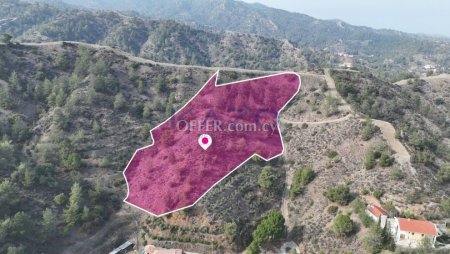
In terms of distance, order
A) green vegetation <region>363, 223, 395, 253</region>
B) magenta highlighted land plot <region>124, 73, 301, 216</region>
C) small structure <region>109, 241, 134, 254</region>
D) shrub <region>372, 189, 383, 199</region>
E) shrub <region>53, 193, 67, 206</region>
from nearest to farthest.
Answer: magenta highlighted land plot <region>124, 73, 301, 216</region> < green vegetation <region>363, 223, 395, 253</region> < shrub <region>372, 189, 383, 199</region> < small structure <region>109, 241, 134, 254</region> < shrub <region>53, 193, 67, 206</region>

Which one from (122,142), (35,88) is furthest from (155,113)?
(35,88)

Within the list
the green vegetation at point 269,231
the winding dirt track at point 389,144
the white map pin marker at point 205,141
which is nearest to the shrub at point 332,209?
the winding dirt track at point 389,144

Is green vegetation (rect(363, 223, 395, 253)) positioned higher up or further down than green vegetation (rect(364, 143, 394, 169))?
further down

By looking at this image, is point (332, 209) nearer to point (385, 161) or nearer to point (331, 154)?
point (385, 161)

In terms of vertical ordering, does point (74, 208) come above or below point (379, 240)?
below

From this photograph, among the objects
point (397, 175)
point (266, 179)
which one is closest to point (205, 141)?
point (266, 179)

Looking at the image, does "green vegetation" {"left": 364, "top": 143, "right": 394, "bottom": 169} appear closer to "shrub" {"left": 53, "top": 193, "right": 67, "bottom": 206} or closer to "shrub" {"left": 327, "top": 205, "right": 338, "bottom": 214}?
"shrub" {"left": 327, "top": 205, "right": 338, "bottom": 214}

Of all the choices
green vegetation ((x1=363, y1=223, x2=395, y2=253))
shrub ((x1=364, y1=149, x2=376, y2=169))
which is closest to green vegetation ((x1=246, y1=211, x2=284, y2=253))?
green vegetation ((x1=363, y1=223, x2=395, y2=253))
